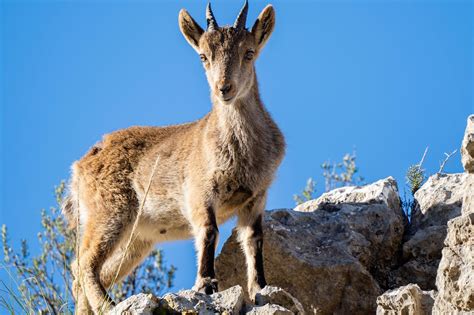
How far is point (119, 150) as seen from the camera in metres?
10.8

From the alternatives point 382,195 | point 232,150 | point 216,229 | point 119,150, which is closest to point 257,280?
point 216,229

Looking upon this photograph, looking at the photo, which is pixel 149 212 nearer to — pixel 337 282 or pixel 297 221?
pixel 297 221

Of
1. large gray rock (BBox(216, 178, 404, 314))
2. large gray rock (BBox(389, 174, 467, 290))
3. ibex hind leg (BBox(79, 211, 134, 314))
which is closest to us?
large gray rock (BBox(216, 178, 404, 314))

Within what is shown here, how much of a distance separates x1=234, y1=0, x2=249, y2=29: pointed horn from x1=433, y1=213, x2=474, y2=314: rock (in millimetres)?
4161

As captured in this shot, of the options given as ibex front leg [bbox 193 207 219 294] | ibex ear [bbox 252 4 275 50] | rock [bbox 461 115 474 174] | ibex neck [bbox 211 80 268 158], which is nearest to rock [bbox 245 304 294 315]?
ibex front leg [bbox 193 207 219 294]

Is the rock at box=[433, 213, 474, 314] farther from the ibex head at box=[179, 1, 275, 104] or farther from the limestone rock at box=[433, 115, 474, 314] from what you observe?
the ibex head at box=[179, 1, 275, 104]

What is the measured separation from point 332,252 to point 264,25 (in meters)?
2.66

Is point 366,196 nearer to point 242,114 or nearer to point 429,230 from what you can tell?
point 429,230

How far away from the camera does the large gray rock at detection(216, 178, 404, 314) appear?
909 cm

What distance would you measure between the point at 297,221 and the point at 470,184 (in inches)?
128

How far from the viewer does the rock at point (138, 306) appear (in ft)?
21.1

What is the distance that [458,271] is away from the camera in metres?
6.02

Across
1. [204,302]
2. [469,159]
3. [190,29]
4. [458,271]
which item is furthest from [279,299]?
[190,29]

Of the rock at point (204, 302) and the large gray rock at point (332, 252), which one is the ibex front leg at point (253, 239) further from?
the rock at point (204, 302)
